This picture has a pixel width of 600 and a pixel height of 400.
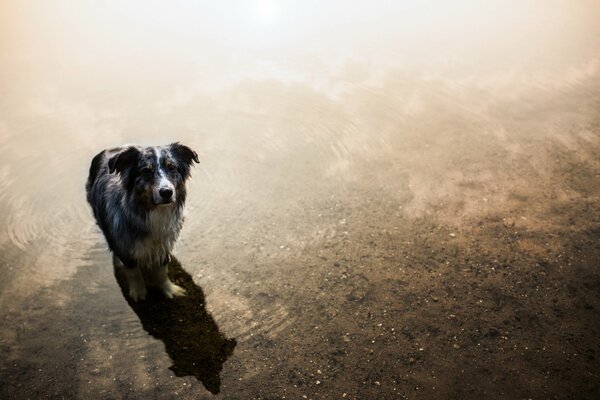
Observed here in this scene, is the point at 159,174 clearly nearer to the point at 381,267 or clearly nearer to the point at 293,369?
the point at 293,369

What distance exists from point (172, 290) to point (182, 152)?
66.2 inches

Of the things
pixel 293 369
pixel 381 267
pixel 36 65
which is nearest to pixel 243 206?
pixel 381 267

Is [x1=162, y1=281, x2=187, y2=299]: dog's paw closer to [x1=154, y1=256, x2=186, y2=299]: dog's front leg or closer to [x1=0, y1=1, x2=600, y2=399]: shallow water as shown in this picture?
[x1=154, y1=256, x2=186, y2=299]: dog's front leg

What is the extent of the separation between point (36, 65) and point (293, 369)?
9257 millimetres

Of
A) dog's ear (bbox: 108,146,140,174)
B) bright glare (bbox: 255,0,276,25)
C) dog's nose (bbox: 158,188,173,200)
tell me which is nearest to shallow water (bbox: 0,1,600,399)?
bright glare (bbox: 255,0,276,25)

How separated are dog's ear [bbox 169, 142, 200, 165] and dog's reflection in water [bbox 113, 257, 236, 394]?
1.58 metres

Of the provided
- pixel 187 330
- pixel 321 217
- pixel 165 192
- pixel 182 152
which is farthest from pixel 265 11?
pixel 187 330

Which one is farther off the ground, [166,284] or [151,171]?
[151,171]

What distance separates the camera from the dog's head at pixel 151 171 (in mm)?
4047

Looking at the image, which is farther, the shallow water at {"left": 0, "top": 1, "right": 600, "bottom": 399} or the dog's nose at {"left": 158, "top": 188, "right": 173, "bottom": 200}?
the shallow water at {"left": 0, "top": 1, "right": 600, "bottom": 399}

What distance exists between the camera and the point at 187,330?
471 centimetres

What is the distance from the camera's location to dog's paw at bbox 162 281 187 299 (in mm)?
5059

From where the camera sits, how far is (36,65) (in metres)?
9.93

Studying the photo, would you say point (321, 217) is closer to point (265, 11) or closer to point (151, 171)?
point (151, 171)
